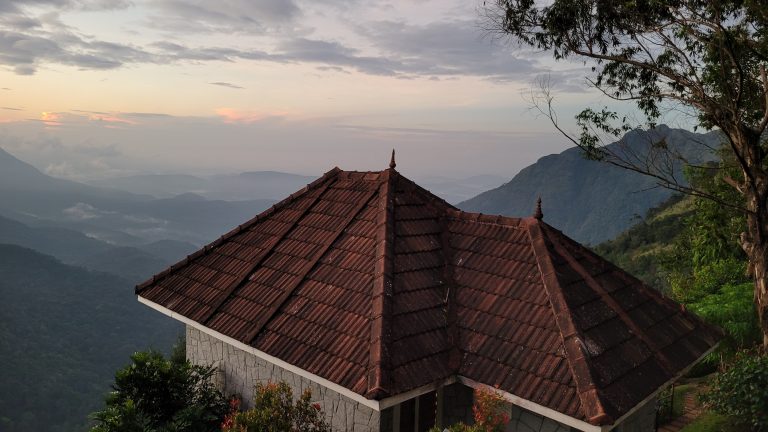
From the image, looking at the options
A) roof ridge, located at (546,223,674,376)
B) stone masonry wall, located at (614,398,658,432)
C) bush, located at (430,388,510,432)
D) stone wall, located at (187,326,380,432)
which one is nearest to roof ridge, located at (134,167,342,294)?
stone wall, located at (187,326,380,432)

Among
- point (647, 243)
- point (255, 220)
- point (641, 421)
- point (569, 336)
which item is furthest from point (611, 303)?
point (647, 243)

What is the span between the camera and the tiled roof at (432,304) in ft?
22.6

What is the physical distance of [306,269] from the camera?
920cm

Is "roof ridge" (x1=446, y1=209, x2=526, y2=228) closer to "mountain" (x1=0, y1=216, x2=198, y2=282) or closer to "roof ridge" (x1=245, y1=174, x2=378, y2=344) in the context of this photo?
"roof ridge" (x1=245, y1=174, x2=378, y2=344)

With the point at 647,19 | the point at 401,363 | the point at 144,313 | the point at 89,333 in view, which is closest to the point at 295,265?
the point at 401,363

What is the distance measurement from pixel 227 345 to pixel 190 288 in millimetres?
1560

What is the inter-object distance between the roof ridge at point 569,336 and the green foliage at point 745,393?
168 inches

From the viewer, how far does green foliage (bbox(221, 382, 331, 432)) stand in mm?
6445

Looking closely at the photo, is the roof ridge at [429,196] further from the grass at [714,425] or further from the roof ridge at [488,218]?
the grass at [714,425]

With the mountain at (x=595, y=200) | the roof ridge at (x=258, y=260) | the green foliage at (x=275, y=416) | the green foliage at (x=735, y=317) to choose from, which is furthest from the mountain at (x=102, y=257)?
the green foliage at (x=275, y=416)

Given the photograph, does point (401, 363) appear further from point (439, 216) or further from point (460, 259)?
point (439, 216)

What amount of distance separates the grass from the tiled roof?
2252 mm

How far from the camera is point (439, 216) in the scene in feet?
33.0

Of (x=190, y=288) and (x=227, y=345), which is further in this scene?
(x=190, y=288)
